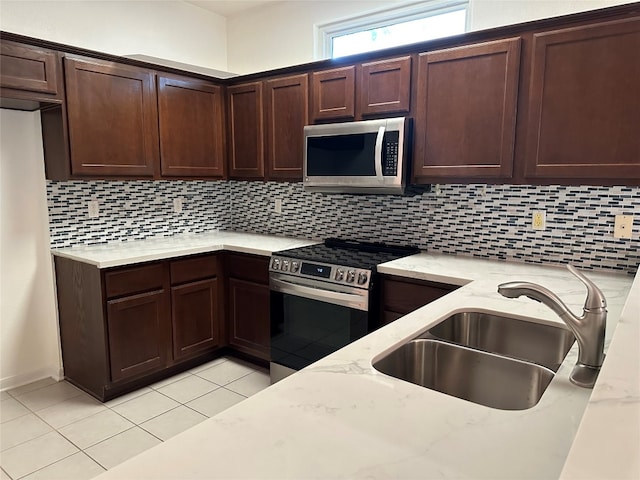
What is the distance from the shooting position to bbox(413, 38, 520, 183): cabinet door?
229 cm

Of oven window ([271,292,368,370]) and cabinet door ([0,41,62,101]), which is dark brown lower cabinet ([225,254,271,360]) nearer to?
oven window ([271,292,368,370])

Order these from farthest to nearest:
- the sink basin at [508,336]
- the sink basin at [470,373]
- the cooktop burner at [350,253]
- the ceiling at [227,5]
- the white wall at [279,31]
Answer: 1. the ceiling at [227,5]
2. the white wall at [279,31]
3. the cooktop burner at [350,253]
4. the sink basin at [508,336]
5. the sink basin at [470,373]

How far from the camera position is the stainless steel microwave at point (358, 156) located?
257cm

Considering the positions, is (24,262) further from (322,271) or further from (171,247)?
(322,271)

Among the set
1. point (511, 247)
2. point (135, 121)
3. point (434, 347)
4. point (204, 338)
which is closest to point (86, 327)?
point (204, 338)

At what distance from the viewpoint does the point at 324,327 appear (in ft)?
8.76

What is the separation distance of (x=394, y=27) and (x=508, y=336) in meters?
2.45

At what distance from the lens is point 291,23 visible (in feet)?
Answer: 11.7

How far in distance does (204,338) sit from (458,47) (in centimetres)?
254

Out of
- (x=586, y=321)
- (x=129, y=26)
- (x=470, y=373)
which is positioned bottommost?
(x=470, y=373)

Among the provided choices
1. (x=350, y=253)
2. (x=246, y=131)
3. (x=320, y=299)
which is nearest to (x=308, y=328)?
(x=320, y=299)

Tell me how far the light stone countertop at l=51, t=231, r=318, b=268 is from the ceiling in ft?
6.32

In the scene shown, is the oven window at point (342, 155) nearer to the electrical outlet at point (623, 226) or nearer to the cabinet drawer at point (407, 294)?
the cabinet drawer at point (407, 294)

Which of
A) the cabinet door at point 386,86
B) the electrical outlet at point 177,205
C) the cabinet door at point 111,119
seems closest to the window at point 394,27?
the cabinet door at point 386,86
